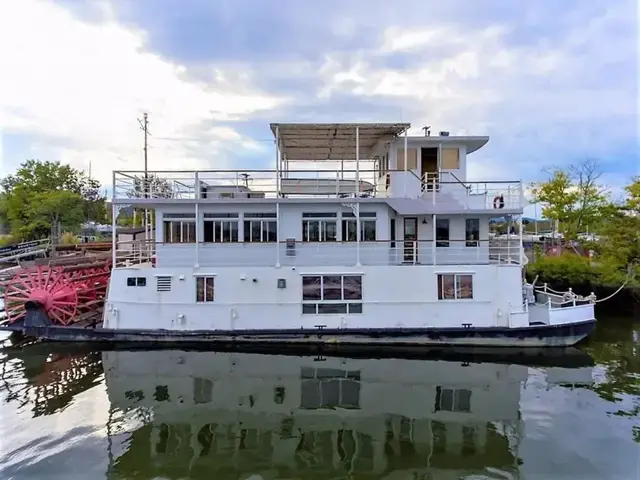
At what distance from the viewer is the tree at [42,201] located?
37594mm

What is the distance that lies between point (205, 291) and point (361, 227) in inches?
225

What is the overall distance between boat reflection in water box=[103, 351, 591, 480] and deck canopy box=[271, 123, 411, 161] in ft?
24.5

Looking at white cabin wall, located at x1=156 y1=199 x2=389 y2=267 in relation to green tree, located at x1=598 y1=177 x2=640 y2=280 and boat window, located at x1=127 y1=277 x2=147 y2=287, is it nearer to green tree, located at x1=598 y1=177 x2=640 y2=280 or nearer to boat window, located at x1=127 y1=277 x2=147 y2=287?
boat window, located at x1=127 y1=277 x2=147 y2=287

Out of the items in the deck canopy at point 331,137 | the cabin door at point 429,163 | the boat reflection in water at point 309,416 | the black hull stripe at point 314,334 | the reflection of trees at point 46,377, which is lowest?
the boat reflection in water at point 309,416

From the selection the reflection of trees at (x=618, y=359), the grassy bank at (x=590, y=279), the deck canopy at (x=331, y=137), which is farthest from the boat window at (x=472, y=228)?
the grassy bank at (x=590, y=279)

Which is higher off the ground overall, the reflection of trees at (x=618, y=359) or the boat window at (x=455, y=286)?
the boat window at (x=455, y=286)

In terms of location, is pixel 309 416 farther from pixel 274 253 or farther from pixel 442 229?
pixel 442 229

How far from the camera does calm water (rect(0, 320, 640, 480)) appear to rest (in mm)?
7797

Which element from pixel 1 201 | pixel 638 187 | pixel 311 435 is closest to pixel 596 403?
pixel 311 435

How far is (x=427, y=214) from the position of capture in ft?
50.1

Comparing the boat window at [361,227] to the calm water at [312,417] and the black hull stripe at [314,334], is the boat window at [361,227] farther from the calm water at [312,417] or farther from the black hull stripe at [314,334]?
the calm water at [312,417]

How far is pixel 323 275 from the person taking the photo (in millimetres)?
14469

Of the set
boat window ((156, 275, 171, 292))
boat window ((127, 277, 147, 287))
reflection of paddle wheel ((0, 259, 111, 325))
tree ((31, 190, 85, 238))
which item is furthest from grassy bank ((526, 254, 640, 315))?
tree ((31, 190, 85, 238))

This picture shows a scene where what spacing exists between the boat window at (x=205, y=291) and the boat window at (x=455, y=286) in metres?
7.45
